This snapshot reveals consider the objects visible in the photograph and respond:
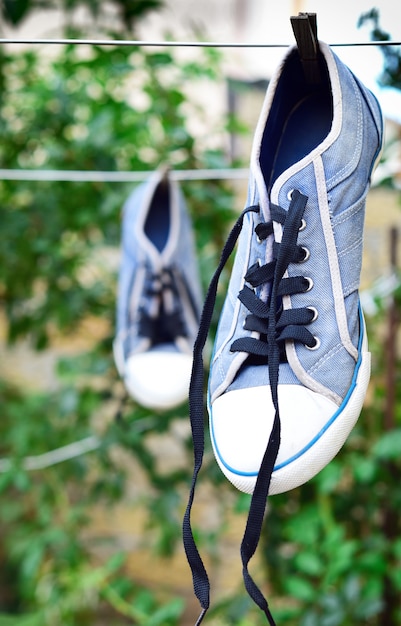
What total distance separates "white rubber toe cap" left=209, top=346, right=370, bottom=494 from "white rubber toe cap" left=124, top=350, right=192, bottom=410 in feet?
1.58

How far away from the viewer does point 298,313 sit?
0.67m

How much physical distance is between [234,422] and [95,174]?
87 centimetres

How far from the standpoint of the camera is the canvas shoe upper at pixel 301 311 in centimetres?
64

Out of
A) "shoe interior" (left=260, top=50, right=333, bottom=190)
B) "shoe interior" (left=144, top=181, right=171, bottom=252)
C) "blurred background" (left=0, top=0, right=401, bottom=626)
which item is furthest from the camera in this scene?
"blurred background" (left=0, top=0, right=401, bottom=626)

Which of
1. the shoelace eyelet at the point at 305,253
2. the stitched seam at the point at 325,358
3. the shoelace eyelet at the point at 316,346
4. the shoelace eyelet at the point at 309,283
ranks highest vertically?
the shoelace eyelet at the point at 305,253

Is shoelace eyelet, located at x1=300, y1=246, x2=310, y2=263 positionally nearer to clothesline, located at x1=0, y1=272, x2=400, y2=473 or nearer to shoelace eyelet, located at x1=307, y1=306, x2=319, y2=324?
shoelace eyelet, located at x1=307, y1=306, x2=319, y2=324

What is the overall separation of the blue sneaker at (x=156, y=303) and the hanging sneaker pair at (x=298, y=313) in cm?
46

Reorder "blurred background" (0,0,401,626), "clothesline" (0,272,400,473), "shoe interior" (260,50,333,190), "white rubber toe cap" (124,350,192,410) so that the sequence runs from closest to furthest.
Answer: "shoe interior" (260,50,333,190) → "white rubber toe cap" (124,350,192,410) → "blurred background" (0,0,401,626) → "clothesline" (0,272,400,473)

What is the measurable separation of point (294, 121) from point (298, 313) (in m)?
0.22

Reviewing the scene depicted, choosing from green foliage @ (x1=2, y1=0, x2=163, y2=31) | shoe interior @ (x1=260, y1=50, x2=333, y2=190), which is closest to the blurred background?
green foliage @ (x1=2, y1=0, x2=163, y2=31)

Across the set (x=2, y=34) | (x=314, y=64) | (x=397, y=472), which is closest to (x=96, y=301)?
(x=2, y=34)

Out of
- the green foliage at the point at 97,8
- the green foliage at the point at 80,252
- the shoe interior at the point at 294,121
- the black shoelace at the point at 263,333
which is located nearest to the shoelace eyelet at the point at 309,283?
the black shoelace at the point at 263,333

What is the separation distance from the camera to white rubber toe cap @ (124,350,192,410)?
3.79ft

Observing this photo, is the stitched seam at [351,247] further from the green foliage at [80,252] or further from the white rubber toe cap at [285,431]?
the green foliage at [80,252]
